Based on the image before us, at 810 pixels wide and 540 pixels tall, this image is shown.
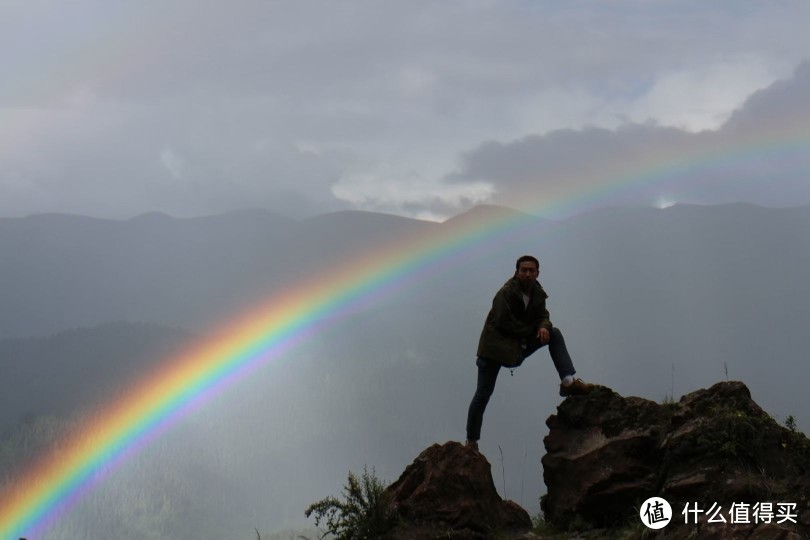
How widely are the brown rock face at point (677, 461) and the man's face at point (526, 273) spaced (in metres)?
2.11

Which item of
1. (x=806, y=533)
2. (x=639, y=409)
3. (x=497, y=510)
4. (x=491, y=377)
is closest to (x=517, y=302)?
(x=491, y=377)

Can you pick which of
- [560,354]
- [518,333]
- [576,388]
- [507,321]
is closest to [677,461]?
[576,388]

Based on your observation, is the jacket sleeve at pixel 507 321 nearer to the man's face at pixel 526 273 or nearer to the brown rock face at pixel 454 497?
the man's face at pixel 526 273

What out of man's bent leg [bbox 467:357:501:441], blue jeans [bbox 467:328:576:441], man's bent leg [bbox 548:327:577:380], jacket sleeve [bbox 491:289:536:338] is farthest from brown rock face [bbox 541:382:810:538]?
jacket sleeve [bbox 491:289:536:338]

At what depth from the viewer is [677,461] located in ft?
33.7

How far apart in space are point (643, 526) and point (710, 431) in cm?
165

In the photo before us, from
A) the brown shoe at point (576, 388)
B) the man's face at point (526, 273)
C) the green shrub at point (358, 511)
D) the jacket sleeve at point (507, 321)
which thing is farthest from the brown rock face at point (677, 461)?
the green shrub at point (358, 511)

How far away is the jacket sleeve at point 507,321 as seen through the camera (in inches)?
464

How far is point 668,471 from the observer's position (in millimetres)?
10281

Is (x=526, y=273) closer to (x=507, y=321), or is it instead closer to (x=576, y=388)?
(x=507, y=321)

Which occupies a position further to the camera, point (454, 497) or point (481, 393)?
point (481, 393)

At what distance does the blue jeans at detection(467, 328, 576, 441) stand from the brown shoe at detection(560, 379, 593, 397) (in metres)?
0.18

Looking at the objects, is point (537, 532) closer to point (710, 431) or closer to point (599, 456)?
point (599, 456)

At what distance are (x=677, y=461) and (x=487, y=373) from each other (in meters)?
3.25
